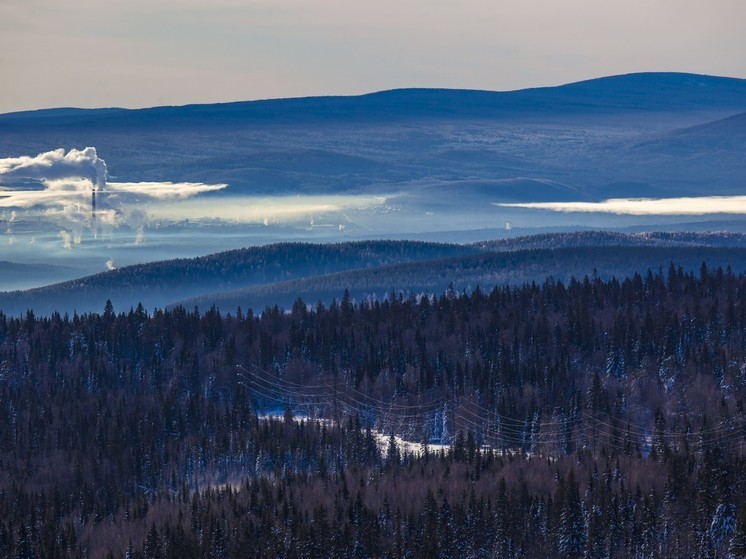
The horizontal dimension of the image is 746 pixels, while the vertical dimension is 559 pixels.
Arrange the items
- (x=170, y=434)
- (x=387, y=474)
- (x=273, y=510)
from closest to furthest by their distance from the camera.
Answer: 1. (x=273, y=510)
2. (x=387, y=474)
3. (x=170, y=434)

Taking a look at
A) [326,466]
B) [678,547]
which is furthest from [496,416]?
[678,547]

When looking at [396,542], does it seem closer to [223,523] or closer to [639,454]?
[223,523]

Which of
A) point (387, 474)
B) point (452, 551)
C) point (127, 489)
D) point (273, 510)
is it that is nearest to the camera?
point (452, 551)

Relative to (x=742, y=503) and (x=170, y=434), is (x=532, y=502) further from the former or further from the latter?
(x=170, y=434)

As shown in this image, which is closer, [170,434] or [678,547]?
[678,547]

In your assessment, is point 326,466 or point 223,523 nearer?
point 223,523

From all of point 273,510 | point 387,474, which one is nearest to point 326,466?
point 387,474

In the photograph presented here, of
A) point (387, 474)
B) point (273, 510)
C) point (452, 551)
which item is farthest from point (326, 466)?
point (452, 551)

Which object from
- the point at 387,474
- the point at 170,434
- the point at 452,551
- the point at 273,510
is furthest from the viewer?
the point at 170,434
